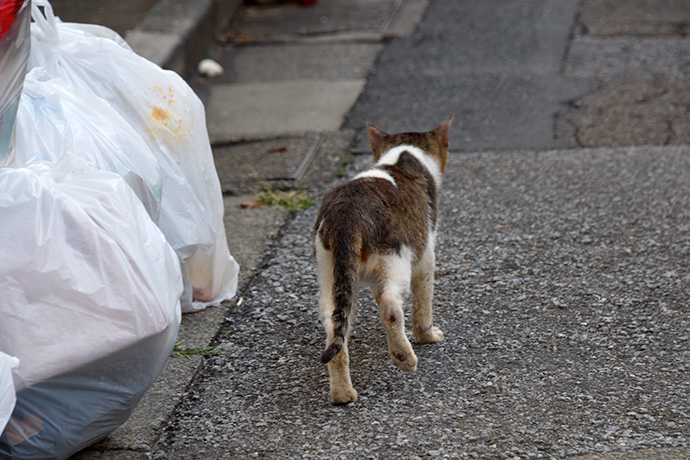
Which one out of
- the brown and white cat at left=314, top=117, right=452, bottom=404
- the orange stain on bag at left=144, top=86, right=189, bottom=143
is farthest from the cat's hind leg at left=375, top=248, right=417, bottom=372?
the orange stain on bag at left=144, top=86, right=189, bottom=143

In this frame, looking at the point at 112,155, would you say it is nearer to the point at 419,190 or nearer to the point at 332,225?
the point at 332,225

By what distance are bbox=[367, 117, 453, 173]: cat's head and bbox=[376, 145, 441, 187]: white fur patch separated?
0.03m

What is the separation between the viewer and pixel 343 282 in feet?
8.61

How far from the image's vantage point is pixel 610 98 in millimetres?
5691

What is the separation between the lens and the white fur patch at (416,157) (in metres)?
3.29

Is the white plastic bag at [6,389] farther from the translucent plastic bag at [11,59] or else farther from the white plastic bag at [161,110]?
the white plastic bag at [161,110]

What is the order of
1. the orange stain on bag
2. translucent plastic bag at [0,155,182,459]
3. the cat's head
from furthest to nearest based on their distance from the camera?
1. the cat's head
2. the orange stain on bag
3. translucent plastic bag at [0,155,182,459]

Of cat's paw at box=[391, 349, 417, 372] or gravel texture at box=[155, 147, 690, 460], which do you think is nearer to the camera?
gravel texture at box=[155, 147, 690, 460]

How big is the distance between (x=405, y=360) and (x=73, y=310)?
42.5 inches

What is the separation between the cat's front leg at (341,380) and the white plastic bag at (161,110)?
89cm

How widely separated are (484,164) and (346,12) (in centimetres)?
356

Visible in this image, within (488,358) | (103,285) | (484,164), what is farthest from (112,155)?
(484,164)

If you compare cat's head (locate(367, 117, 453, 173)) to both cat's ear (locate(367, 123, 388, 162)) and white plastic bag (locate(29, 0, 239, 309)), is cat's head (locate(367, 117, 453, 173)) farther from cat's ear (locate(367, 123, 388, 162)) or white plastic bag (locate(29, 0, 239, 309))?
white plastic bag (locate(29, 0, 239, 309))

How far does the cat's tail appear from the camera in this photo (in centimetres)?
254
